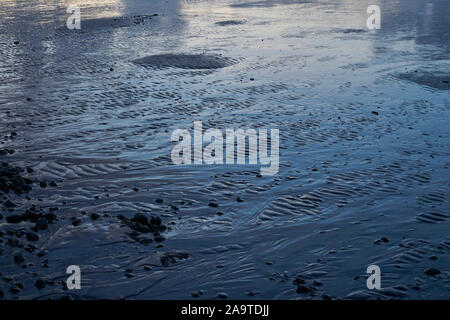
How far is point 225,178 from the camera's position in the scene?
35.8 feet

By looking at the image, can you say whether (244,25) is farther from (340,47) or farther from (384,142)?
(384,142)

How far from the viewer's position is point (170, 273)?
7.46 metres

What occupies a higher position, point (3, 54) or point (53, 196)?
point (3, 54)

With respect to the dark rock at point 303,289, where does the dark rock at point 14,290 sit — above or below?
above

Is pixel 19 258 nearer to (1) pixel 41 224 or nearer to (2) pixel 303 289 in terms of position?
(1) pixel 41 224

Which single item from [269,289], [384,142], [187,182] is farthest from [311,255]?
[384,142]

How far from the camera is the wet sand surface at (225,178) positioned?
24.5 ft

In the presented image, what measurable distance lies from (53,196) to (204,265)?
3.70 m

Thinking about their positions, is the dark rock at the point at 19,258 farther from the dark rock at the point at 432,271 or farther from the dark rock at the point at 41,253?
the dark rock at the point at 432,271

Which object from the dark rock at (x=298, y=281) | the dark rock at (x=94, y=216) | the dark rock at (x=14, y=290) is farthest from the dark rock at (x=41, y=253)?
the dark rock at (x=298, y=281)

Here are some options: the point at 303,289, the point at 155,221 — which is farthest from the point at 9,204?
the point at 303,289

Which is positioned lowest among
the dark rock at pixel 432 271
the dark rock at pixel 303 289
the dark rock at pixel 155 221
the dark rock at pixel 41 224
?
the dark rock at pixel 432 271

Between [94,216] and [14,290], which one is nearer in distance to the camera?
[14,290]
